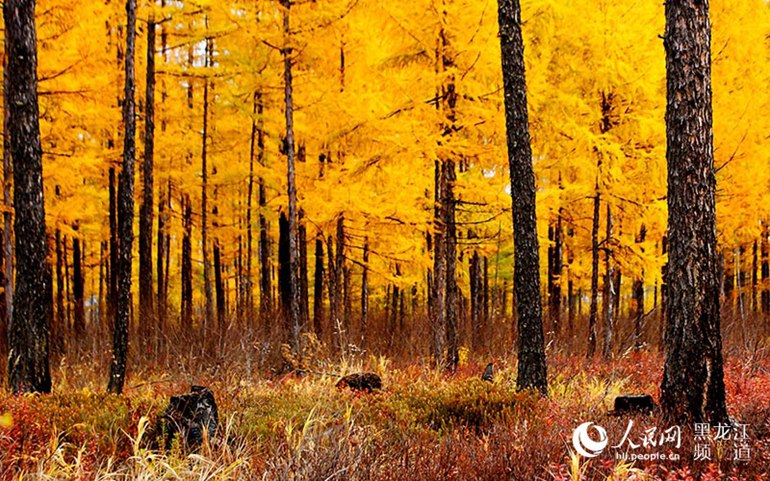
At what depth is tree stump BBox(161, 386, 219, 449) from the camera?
16.1 feet

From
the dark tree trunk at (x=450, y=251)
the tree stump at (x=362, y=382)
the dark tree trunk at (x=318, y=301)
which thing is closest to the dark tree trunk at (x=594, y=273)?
the dark tree trunk at (x=450, y=251)

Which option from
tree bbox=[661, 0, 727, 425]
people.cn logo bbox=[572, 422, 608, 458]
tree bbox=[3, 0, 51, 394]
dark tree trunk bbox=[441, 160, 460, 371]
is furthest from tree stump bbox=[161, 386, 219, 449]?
dark tree trunk bbox=[441, 160, 460, 371]

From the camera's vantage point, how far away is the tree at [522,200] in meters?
6.96

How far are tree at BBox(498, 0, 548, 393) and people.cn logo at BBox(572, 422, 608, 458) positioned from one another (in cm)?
232

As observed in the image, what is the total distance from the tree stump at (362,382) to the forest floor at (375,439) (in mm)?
228

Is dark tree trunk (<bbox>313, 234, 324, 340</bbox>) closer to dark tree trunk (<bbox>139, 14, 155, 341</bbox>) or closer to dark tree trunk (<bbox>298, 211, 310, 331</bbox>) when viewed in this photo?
dark tree trunk (<bbox>298, 211, 310, 331</bbox>)

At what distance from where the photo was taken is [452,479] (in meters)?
3.78

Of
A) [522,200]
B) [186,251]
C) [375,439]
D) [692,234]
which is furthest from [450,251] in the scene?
[186,251]

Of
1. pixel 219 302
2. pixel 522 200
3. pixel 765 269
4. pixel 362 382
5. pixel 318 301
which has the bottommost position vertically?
pixel 362 382

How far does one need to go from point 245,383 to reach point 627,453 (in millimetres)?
5067

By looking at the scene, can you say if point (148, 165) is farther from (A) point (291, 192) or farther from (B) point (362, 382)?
(B) point (362, 382)

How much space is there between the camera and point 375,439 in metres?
4.93

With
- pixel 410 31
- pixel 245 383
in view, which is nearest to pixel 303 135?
pixel 410 31

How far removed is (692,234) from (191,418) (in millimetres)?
4502
